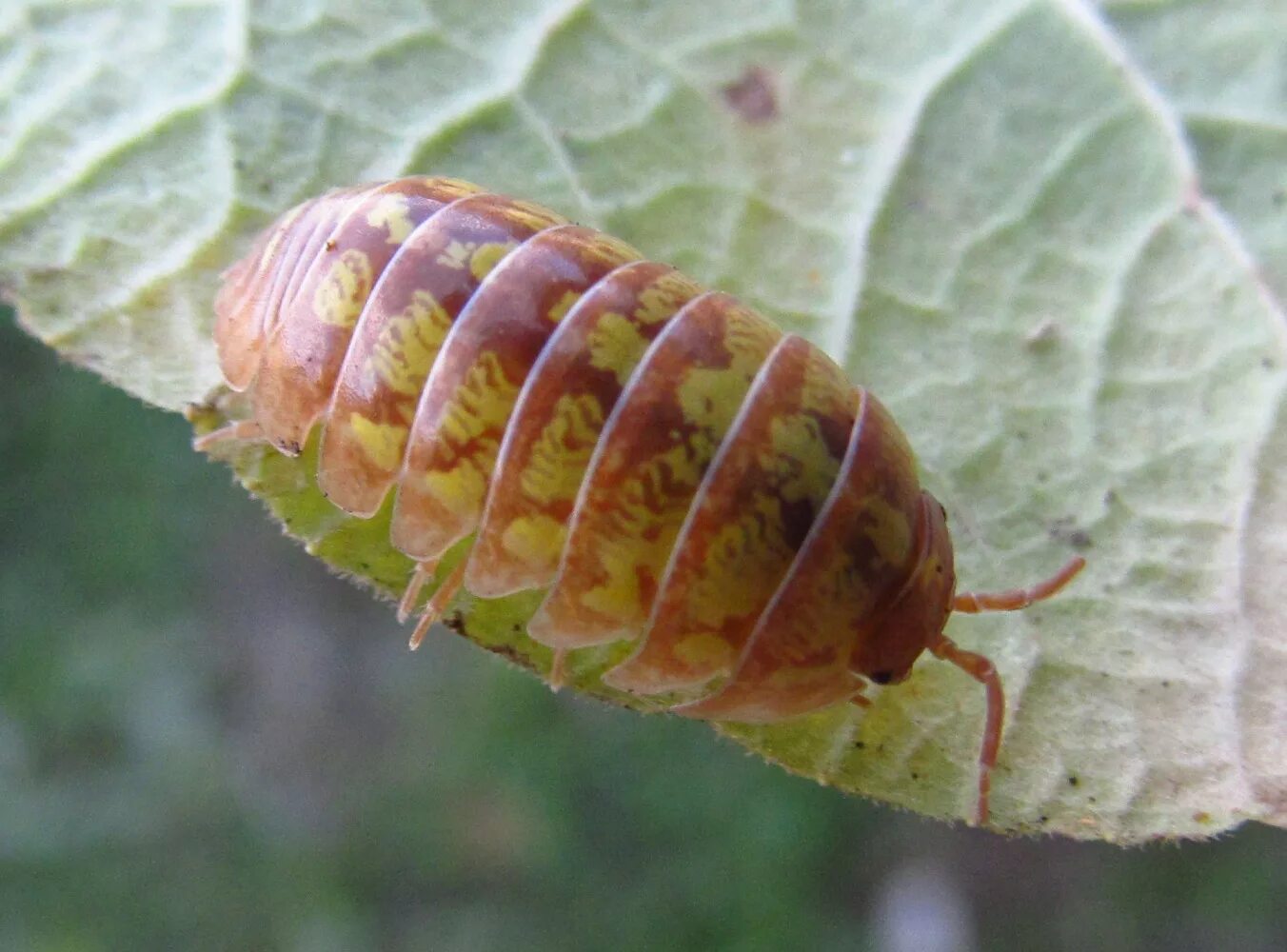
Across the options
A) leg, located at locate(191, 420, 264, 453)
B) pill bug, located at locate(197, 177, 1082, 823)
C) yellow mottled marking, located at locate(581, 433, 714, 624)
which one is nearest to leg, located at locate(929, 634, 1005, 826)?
pill bug, located at locate(197, 177, 1082, 823)

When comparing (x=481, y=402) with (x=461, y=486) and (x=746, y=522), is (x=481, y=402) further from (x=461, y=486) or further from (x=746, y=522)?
(x=746, y=522)

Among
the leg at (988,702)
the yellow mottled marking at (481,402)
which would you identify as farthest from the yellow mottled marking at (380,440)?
the leg at (988,702)

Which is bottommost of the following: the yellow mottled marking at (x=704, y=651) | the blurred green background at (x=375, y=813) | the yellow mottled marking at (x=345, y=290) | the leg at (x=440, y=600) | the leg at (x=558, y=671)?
the blurred green background at (x=375, y=813)

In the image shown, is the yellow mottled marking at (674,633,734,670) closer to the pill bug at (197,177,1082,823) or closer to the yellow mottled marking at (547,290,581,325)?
the pill bug at (197,177,1082,823)

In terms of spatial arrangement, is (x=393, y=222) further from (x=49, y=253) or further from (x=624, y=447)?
(x=49, y=253)

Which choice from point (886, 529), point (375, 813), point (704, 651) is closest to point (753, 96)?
point (886, 529)

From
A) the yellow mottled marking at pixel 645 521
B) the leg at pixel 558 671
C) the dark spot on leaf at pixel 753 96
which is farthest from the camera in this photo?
the dark spot on leaf at pixel 753 96

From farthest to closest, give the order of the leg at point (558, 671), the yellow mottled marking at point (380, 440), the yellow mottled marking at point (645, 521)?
the leg at point (558, 671), the yellow mottled marking at point (380, 440), the yellow mottled marking at point (645, 521)

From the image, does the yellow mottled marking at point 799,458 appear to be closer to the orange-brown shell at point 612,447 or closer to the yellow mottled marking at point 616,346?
the orange-brown shell at point 612,447
